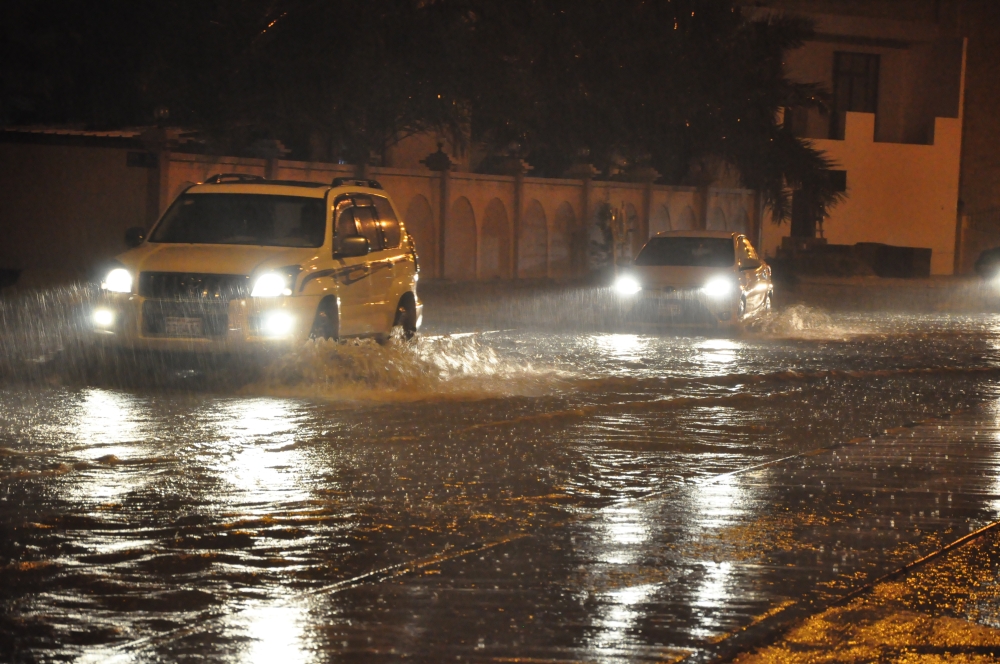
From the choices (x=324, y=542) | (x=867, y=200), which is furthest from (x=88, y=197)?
(x=867, y=200)

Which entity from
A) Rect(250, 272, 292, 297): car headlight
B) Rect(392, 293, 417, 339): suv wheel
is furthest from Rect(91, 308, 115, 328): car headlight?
Rect(392, 293, 417, 339): suv wheel

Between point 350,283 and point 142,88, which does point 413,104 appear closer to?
point 142,88

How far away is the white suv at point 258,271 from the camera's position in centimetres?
1292

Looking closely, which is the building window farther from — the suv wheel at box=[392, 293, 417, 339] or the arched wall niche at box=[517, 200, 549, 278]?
the suv wheel at box=[392, 293, 417, 339]

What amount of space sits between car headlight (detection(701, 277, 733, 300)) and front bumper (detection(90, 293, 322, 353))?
931cm

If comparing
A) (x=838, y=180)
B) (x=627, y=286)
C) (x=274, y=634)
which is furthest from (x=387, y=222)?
(x=838, y=180)

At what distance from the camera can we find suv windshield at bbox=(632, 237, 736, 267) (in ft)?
72.1

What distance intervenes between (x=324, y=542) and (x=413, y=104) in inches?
859

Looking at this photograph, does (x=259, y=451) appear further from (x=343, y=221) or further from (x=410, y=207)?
(x=410, y=207)

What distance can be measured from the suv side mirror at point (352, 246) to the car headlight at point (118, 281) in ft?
6.38

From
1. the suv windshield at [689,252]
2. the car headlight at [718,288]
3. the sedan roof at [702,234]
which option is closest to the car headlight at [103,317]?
the car headlight at [718,288]

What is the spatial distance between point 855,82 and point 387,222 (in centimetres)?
3983

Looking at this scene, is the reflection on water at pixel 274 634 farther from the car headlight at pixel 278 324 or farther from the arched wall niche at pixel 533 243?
the arched wall niche at pixel 533 243

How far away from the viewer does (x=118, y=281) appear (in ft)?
43.3
